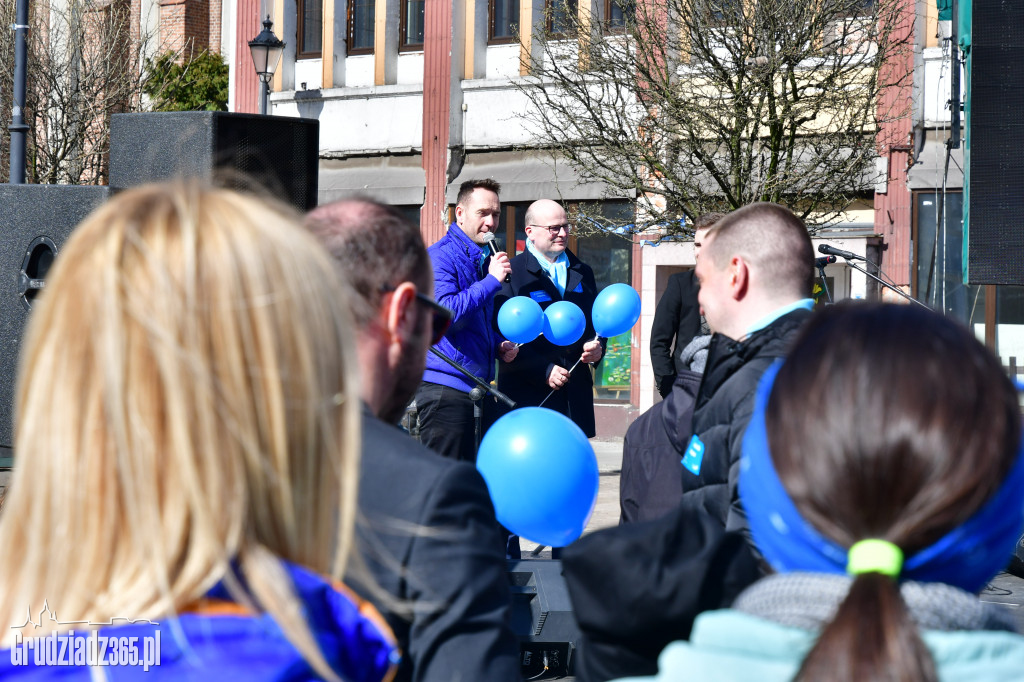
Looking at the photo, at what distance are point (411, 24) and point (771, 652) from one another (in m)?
16.3

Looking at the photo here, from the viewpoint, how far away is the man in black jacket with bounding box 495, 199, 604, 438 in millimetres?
6379

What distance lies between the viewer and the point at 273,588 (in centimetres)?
109

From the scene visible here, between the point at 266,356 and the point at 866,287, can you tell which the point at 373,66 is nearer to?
the point at 866,287

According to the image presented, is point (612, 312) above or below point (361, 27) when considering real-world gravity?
below

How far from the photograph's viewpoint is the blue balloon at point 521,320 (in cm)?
618

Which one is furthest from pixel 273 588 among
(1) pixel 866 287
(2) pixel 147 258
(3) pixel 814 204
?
(1) pixel 866 287

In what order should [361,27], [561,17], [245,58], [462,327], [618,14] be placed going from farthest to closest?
[245,58], [361,27], [618,14], [561,17], [462,327]

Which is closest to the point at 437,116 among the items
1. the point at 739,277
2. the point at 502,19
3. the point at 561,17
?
the point at 502,19

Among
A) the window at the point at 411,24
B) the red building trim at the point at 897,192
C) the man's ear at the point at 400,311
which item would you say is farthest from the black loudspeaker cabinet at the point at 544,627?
the window at the point at 411,24

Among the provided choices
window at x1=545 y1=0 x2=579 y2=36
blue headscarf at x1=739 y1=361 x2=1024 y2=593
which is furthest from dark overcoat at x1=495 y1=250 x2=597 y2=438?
window at x1=545 y1=0 x2=579 y2=36

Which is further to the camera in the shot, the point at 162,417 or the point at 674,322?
the point at 674,322

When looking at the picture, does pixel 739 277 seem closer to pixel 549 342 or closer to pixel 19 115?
pixel 549 342

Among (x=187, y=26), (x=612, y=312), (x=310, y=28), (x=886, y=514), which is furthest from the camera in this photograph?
(x=187, y=26)

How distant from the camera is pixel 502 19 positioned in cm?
1576
